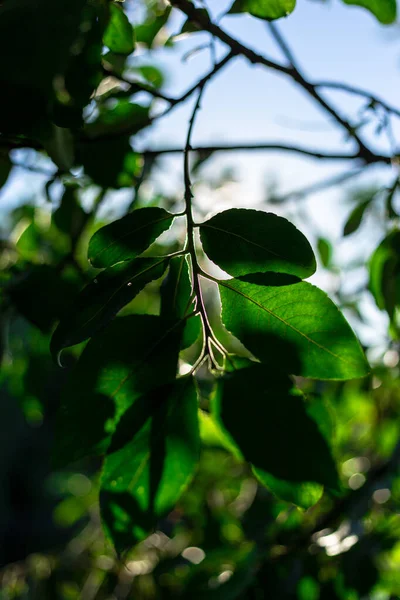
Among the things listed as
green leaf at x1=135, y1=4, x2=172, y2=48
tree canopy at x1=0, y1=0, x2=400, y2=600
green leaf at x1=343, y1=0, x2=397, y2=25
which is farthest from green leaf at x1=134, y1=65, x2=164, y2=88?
green leaf at x1=343, y1=0, x2=397, y2=25

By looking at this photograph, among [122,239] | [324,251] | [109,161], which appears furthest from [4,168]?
[324,251]

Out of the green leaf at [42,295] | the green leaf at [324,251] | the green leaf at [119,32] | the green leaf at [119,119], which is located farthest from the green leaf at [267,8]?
the green leaf at [324,251]

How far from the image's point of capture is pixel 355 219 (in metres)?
1.00

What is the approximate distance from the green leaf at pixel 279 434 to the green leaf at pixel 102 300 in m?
0.14

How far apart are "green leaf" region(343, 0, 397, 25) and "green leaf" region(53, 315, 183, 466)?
492mm

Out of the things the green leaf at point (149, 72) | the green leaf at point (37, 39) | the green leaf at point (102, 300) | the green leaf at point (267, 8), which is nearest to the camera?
the green leaf at point (37, 39)

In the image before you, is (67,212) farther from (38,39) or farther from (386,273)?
(38,39)

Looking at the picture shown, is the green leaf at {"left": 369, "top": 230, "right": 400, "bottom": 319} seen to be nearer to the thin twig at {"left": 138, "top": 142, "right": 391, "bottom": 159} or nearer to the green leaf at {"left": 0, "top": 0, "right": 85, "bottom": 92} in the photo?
the thin twig at {"left": 138, "top": 142, "right": 391, "bottom": 159}

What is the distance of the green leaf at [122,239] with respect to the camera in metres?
0.55

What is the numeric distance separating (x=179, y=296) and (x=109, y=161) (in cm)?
33

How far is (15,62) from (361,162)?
0.73m

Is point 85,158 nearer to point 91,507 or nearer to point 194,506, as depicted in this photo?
point 194,506

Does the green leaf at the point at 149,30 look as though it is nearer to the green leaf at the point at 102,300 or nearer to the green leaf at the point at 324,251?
the green leaf at the point at 102,300

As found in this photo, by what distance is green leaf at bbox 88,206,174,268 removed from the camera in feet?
1.82
